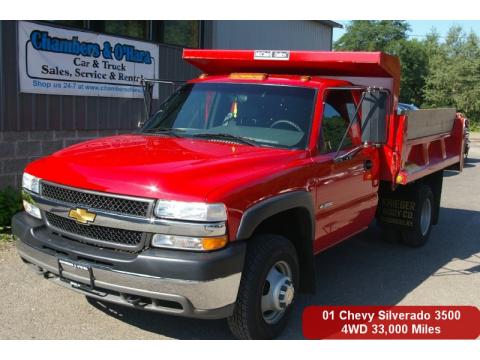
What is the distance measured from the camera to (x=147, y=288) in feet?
11.2

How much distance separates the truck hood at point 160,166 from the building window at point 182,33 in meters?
6.17

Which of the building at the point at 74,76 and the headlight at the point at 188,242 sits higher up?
the building at the point at 74,76

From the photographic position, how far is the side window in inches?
186

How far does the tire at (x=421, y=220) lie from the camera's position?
6715 mm

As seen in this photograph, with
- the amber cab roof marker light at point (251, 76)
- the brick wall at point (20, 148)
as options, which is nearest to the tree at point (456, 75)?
the brick wall at point (20, 148)

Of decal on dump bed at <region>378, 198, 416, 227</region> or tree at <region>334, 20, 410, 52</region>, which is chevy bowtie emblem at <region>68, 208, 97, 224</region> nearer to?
decal on dump bed at <region>378, 198, 416, 227</region>

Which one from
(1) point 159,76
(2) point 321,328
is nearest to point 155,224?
(2) point 321,328

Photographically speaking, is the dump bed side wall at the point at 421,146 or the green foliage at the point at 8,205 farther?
the green foliage at the point at 8,205

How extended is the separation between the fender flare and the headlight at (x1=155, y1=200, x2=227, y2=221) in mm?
246

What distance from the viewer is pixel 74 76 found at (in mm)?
8406

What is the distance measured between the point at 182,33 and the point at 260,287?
797cm

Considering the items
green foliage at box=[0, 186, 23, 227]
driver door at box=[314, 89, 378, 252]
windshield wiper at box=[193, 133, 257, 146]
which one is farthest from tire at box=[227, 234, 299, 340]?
green foliage at box=[0, 186, 23, 227]

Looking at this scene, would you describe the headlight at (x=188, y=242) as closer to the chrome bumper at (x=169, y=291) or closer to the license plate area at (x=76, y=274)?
the chrome bumper at (x=169, y=291)

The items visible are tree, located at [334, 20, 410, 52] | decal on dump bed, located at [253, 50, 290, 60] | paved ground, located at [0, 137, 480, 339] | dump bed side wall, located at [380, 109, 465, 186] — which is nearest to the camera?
paved ground, located at [0, 137, 480, 339]
